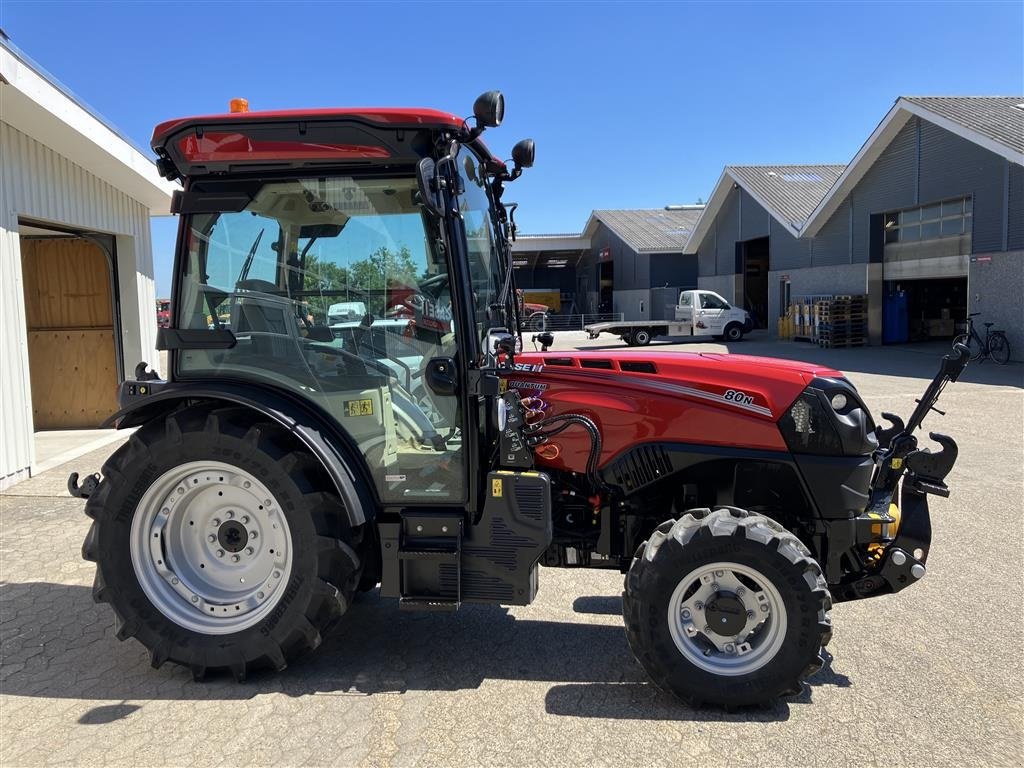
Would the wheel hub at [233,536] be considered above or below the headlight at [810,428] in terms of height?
below

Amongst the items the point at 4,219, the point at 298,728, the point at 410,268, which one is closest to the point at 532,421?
the point at 410,268

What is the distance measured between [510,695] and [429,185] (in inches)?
88.2

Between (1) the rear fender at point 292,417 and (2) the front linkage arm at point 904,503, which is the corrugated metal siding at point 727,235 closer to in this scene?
(2) the front linkage arm at point 904,503

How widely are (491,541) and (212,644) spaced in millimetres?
1375

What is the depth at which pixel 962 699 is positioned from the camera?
3307 millimetres

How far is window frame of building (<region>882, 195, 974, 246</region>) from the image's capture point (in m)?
20.0

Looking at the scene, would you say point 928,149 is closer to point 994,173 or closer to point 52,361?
point 994,173

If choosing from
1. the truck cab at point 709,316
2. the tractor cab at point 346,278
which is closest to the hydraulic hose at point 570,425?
the tractor cab at point 346,278

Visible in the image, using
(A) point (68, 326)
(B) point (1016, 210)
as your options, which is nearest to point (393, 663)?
(A) point (68, 326)

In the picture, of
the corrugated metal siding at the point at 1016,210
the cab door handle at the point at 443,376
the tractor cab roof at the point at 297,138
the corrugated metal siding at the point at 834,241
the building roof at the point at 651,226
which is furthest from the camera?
the building roof at the point at 651,226

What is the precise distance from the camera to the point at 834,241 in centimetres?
2577

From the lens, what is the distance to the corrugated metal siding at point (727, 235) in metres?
32.9

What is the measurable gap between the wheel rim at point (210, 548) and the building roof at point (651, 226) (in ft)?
118

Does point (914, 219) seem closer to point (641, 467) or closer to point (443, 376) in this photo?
point (641, 467)
